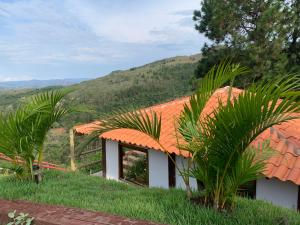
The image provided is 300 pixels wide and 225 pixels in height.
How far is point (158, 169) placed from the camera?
9.80 meters

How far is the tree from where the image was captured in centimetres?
1326

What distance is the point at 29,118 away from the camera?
4957 mm

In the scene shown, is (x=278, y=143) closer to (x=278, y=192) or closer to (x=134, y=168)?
(x=278, y=192)

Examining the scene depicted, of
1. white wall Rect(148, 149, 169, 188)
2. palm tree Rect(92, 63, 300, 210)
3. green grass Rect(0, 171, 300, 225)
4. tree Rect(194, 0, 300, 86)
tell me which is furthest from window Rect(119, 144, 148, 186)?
palm tree Rect(92, 63, 300, 210)

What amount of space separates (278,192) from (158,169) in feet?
12.1

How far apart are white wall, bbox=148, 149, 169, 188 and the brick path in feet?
22.1

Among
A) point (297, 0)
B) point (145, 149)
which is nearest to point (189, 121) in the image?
point (145, 149)

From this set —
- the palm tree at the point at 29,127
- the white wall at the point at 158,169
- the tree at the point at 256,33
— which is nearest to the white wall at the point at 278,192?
the white wall at the point at 158,169

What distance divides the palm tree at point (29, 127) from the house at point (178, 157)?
3.26 feet

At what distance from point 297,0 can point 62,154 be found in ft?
51.8

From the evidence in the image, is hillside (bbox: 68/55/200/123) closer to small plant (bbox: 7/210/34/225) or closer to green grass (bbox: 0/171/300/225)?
green grass (bbox: 0/171/300/225)

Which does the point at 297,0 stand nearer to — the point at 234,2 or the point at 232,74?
the point at 234,2

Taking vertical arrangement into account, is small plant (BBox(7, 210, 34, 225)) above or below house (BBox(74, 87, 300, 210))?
above

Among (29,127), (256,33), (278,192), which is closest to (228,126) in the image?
(29,127)
